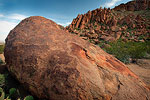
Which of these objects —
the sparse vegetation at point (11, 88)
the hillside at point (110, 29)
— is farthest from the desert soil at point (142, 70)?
the hillside at point (110, 29)

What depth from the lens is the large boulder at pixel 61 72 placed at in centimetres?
161

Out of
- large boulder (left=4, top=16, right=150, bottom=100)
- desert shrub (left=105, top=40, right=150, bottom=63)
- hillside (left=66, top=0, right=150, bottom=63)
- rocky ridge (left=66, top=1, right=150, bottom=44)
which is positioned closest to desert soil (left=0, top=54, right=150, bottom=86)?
desert shrub (left=105, top=40, right=150, bottom=63)

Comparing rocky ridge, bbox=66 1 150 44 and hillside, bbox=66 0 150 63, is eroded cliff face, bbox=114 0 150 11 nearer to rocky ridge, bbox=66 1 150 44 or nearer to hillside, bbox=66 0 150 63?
hillside, bbox=66 0 150 63

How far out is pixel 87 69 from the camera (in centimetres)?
180

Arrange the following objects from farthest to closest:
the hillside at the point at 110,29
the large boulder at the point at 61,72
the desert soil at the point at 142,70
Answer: the hillside at the point at 110,29 < the desert soil at the point at 142,70 < the large boulder at the point at 61,72

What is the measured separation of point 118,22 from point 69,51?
31239 millimetres

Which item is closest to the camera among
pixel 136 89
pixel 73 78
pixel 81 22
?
pixel 73 78

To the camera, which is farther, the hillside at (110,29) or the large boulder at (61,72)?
the hillside at (110,29)

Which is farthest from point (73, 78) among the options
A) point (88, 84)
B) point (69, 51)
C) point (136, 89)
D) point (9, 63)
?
point (9, 63)

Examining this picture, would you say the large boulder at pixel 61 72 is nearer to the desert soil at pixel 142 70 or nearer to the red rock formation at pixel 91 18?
the desert soil at pixel 142 70

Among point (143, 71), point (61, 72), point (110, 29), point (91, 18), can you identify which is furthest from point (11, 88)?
point (91, 18)

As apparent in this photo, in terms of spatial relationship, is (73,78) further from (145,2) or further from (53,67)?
(145,2)

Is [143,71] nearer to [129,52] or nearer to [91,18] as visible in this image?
[129,52]

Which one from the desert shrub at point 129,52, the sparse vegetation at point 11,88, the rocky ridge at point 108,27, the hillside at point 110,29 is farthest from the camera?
the rocky ridge at point 108,27
